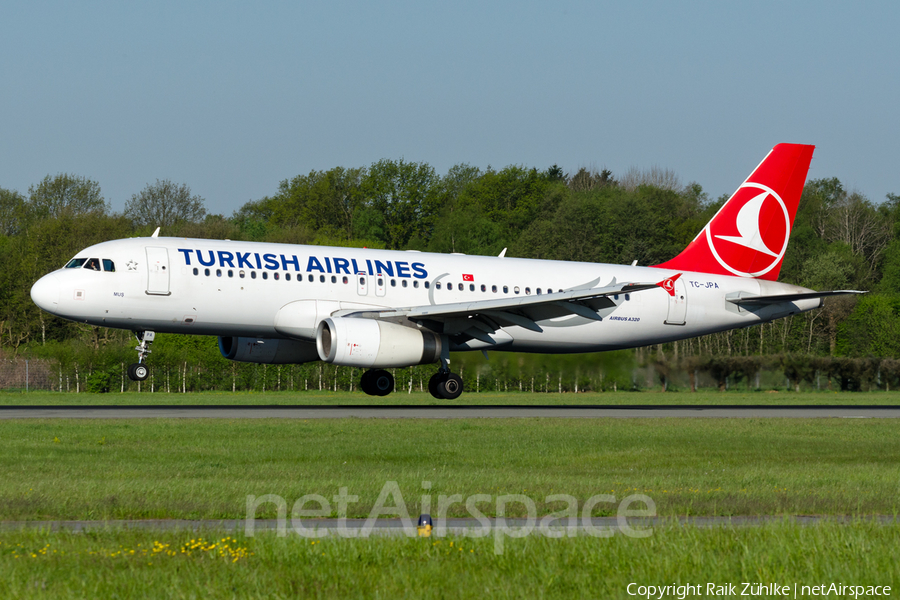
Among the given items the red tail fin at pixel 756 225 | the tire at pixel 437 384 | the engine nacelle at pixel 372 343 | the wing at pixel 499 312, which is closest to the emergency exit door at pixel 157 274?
the engine nacelle at pixel 372 343

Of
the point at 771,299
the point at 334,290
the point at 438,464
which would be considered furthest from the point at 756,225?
the point at 438,464

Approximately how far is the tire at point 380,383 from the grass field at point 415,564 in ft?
73.5

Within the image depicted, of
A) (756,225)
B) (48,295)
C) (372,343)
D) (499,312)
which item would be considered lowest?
(372,343)

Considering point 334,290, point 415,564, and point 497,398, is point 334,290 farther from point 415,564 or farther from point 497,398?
point 415,564

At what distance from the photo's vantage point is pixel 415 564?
25.8 ft

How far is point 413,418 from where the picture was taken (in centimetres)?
2325

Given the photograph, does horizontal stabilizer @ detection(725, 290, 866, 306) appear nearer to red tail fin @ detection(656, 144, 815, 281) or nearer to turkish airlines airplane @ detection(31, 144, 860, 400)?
turkish airlines airplane @ detection(31, 144, 860, 400)

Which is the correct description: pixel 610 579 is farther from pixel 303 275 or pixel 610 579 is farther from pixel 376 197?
pixel 376 197

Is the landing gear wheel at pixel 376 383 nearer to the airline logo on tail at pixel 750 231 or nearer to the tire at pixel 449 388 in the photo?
the tire at pixel 449 388

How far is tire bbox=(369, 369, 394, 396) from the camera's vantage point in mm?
31312

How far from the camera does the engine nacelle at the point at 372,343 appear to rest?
2645cm

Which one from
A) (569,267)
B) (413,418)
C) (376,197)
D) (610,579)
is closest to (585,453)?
(413,418)

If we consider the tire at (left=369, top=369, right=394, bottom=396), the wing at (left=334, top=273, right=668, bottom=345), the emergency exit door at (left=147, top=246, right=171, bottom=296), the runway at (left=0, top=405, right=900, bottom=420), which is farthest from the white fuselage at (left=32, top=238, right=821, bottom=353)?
the tire at (left=369, top=369, right=394, bottom=396)

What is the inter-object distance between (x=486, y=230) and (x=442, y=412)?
61.3 m
